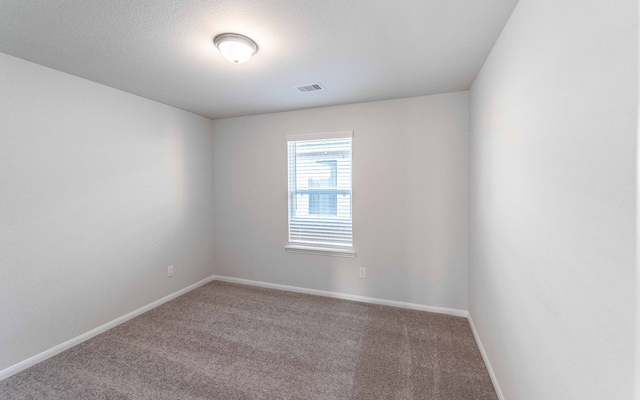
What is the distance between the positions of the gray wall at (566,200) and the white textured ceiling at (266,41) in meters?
0.40

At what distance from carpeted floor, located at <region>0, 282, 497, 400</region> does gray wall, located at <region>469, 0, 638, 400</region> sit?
57cm

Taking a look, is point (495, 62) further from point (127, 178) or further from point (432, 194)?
point (127, 178)

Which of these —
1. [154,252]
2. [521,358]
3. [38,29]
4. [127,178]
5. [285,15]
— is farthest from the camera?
[154,252]

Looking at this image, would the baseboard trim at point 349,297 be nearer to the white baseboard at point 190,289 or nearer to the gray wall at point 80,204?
the white baseboard at point 190,289

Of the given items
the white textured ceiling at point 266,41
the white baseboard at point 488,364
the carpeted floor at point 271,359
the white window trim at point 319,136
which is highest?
the white textured ceiling at point 266,41

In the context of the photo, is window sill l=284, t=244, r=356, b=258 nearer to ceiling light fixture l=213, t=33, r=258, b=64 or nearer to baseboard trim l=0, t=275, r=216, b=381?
baseboard trim l=0, t=275, r=216, b=381

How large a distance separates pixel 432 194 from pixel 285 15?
2.29m

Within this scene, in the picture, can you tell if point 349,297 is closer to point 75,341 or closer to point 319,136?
point 319,136

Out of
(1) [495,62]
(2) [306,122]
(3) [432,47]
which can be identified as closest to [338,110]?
(2) [306,122]

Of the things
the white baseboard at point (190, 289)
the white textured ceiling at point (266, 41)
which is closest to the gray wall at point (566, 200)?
the white textured ceiling at point (266, 41)

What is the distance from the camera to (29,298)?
2.13 metres

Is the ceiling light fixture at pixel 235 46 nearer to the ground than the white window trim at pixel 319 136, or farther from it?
farther from it

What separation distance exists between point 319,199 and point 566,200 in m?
2.67

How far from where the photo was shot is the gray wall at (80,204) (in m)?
2.06
